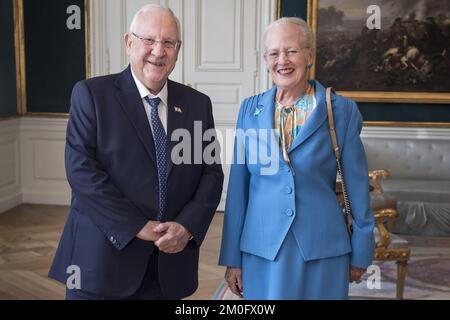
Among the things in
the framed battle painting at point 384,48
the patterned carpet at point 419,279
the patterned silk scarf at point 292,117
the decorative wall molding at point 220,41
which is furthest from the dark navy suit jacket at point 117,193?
the framed battle painting at point 384,48

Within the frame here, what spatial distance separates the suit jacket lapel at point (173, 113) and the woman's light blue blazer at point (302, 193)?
0.21 m

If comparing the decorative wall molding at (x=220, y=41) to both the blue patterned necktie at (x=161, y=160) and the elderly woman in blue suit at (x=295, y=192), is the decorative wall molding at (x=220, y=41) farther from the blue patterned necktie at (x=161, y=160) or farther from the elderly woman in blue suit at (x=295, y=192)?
the blue patterned necktie at (x=161, y=160)

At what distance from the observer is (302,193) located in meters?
1.90

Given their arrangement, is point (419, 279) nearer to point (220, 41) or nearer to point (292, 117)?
point (292, 117)

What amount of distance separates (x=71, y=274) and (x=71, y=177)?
11.9 inches

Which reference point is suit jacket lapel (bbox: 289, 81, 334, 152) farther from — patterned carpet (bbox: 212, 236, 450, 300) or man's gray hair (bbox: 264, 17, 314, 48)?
patterned carpet (bbox: 212, 236, 450, 300)

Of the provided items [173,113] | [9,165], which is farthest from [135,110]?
[9,165]

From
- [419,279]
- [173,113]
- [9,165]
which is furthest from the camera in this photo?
[9,165]

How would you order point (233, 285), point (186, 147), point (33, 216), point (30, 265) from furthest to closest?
point (33, 216) < point (30, 265) < point (233, 285) < point (186, 147)

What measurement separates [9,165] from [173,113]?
498cm

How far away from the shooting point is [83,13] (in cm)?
641

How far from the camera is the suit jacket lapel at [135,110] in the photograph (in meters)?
1.86

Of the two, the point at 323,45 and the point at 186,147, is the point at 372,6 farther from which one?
the point at 186,147
